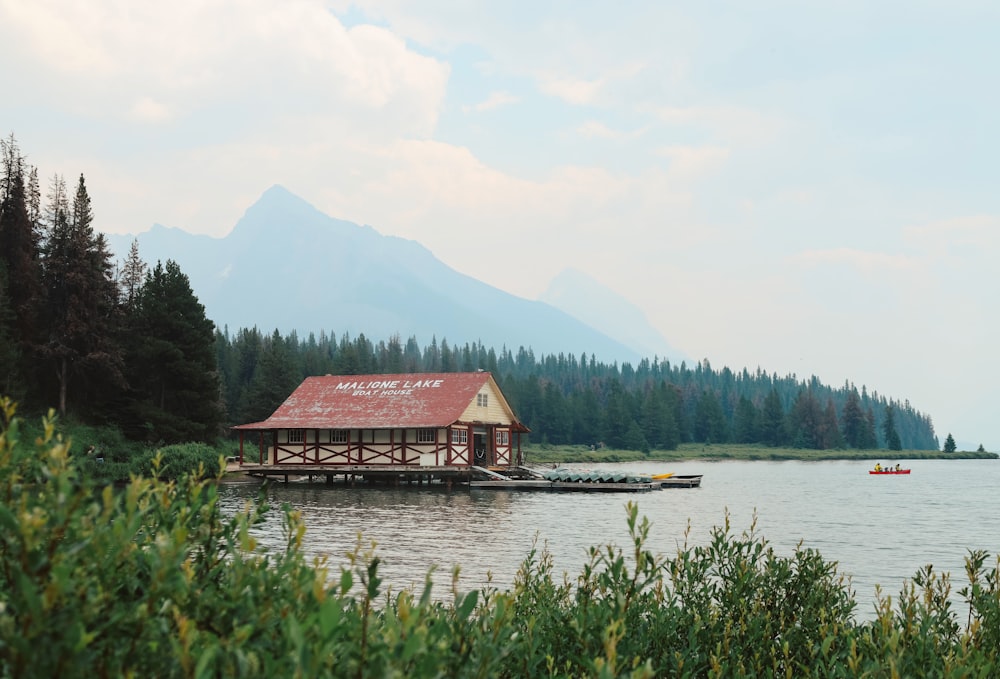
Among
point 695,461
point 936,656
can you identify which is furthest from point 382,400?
point 695,461

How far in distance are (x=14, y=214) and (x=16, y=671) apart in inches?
2567

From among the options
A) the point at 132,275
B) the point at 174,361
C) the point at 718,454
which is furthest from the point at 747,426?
the point at 174,361

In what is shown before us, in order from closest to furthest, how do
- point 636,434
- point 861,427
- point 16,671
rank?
point 16,671 → point 636,434 → point 861,427

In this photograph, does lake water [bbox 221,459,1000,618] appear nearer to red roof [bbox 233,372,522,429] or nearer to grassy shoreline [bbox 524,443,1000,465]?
red roof [bbox 233,372,522,429]

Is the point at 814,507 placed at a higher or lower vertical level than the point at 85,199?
lower

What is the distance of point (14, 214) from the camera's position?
5897cm

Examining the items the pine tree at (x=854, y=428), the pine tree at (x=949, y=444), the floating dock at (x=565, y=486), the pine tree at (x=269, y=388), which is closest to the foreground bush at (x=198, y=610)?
the floating dock at (x=565, y=486)

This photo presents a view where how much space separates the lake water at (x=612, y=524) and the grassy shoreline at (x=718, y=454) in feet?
164

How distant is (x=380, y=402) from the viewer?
57406 mm

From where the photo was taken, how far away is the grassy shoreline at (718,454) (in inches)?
4286

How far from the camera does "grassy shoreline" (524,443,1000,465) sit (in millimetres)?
108875

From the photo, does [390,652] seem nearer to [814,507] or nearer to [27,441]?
[27,441]

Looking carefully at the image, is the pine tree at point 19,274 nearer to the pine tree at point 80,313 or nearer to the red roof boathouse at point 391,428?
the pine tree at point 80,313

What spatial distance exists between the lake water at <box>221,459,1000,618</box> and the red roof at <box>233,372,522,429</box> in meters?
→ 4.22
